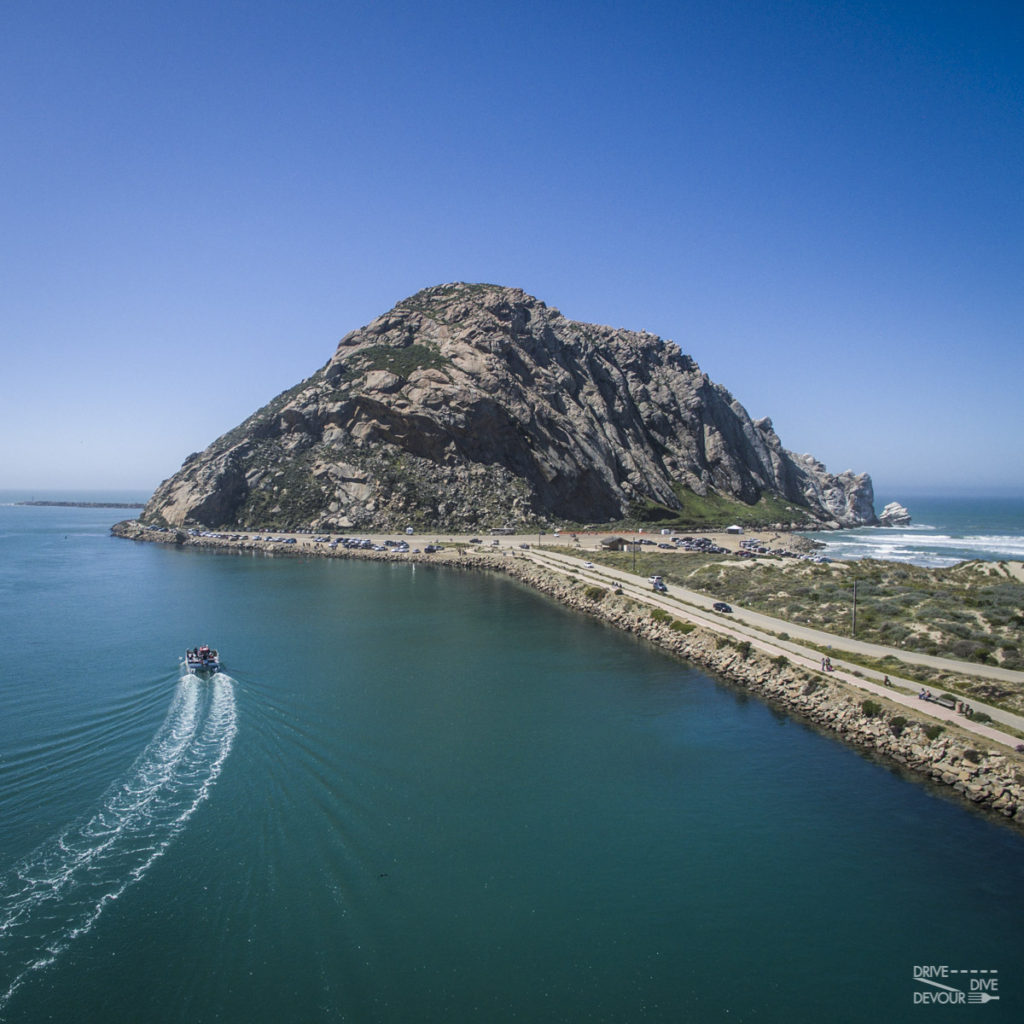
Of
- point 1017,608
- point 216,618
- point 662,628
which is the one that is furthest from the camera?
point 216,618

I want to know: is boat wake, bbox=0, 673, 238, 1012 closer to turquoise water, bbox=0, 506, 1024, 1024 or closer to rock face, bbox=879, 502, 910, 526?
turquoise water, bbox=0, 506, 1024, 1024

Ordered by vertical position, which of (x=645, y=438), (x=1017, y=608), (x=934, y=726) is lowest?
(x=934, y=726)

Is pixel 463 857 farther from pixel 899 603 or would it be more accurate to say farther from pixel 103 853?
pixel 899 603

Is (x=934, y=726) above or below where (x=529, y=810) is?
above

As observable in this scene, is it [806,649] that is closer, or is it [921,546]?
[806,649]

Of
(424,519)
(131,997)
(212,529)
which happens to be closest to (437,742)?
(131,997)

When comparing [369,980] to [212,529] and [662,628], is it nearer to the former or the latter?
[662,628]

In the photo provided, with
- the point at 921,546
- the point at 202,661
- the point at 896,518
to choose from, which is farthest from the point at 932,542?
the point at 202,661
